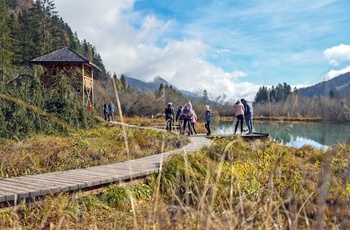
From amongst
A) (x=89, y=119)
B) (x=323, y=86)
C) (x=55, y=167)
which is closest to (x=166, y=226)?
(x=323, y=86)

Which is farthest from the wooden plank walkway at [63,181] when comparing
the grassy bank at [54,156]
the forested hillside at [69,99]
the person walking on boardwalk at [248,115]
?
the person walking on boardwalk at [248,115]

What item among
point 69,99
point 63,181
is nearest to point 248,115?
point 69,99

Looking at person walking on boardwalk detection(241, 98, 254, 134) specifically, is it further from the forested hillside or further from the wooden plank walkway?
the wooden plank walkway

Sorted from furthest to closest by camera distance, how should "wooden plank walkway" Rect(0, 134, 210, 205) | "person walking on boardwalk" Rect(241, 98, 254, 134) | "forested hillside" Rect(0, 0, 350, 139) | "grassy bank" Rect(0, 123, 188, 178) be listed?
"person walking on boardwalk" Rect(241, 98, 254, 134)
"grassy bank" Rect(0, 123, 188, 178)
"wooden plank walkway" Rect(0, 134, 210, 205)
"forested hillside" Rect(0, 0, 350, 139)

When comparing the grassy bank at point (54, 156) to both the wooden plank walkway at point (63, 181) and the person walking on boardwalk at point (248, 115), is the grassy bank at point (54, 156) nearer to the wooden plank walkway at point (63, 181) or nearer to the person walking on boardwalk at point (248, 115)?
the wooden plank walkway at point (63, 181)

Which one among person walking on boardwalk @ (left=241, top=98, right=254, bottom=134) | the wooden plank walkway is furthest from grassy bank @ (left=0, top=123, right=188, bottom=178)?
person walking on boardwalk @ (left=241, top=98, right=254, bottom=134)

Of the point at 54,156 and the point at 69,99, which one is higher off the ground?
the point at 69,99

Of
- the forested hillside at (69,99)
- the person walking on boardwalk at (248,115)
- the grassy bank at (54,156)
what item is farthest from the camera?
the person walking on boardwalk at (248,115)

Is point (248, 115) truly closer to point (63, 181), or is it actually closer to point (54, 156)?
point (54, 156)

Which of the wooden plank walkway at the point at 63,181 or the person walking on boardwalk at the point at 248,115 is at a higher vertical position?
the person walking on boardwalk at the point at 248,115

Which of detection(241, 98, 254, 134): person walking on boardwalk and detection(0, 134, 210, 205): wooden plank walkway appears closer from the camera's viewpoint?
detection(0, 134, 210, 205): wooden plank walkway

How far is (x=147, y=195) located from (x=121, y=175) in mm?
533

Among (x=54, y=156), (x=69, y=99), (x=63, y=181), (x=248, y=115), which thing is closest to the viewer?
(x=63, y=181)

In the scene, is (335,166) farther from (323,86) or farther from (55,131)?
(55,131)
